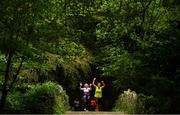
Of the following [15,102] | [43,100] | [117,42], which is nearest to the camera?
[15,102]

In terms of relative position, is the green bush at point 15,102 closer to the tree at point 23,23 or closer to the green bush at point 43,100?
the green bush at point 43,100

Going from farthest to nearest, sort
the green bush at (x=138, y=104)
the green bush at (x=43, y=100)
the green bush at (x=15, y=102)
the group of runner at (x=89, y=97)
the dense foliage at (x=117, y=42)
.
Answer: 1. the group of runner at (x=89, y=97)
2. the green bush at (x=43, y=100)
3. the green bush at (x=15, y=102)
4. the green bush at (x=138, y=104)
5. the dense foliage at (x=117, y=42)

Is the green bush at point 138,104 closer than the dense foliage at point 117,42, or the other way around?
the dense foliage at point 117,42

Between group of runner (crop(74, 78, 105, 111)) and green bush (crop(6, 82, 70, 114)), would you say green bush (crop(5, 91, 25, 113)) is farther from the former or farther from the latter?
group of runner (crop(74, 78, 105, 111))

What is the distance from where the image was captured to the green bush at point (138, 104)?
17.3 meters

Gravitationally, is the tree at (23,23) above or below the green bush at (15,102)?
above

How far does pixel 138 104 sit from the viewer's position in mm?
20812

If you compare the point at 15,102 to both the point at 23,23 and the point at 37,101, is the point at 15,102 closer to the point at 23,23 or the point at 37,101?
the point at 37,101

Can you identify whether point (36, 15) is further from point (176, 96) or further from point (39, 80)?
point (39, 80)

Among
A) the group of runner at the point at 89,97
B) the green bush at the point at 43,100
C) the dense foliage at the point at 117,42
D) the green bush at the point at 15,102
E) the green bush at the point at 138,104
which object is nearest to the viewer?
the dense foliage at the point at 117,42

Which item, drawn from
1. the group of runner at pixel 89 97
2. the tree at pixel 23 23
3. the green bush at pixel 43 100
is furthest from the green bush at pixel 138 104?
the tree at pixel 23 23

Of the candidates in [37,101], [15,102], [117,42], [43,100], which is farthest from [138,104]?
[117,42]

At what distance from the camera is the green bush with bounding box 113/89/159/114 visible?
56.7 feet

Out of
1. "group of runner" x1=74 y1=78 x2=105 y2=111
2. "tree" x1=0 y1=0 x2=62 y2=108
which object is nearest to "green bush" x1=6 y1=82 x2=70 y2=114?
"tree" x1=0 y1=0 x2=62 y2=108
